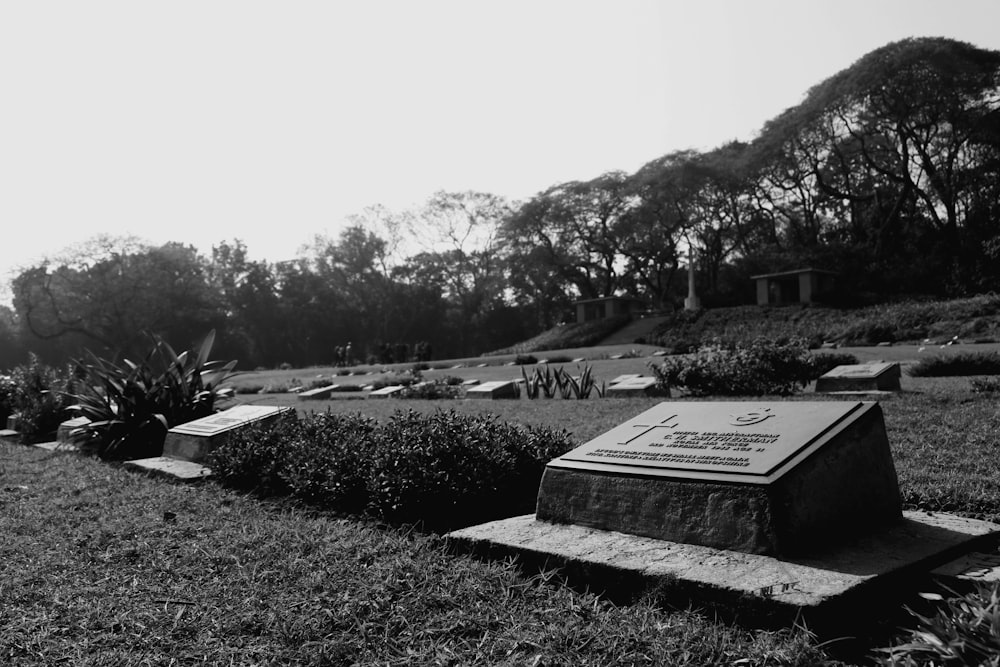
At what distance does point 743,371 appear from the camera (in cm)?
899

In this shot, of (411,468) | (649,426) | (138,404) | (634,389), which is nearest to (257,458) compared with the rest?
(411,468)

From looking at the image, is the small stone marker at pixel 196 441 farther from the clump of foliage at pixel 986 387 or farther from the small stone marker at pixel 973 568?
the clump of foliage at pixel 986 387

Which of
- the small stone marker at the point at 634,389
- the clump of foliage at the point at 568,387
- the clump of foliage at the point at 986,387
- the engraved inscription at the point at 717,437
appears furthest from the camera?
the clump of foliage at the point at 568,387

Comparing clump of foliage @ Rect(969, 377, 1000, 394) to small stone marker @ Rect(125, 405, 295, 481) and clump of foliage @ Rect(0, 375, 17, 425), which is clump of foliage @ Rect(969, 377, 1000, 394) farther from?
clump of foliage @ Rect(0, 375, 17, 425)

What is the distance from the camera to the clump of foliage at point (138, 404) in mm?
6883

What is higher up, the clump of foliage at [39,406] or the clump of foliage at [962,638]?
the clump of foliage at [39,406]

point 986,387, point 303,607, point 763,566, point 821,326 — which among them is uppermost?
point 821,326

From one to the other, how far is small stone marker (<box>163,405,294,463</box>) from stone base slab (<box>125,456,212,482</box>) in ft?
0.27

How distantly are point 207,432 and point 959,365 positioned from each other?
28.8 ft

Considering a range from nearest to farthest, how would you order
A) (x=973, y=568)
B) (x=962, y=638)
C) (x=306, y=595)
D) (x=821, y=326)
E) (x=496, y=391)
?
(x=962, y=638), (x=973, y=568), (x=306, y=595), (x=496, y=391), (x=821, y=326)

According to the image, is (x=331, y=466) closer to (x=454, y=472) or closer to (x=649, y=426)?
(x=454, y=472)

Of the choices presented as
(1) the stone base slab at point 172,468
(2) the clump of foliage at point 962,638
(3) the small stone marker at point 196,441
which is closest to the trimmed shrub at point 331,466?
(1) the stone base slab at point 172,468

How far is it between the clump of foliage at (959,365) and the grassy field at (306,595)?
550 cm

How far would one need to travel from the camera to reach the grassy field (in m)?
2.30
